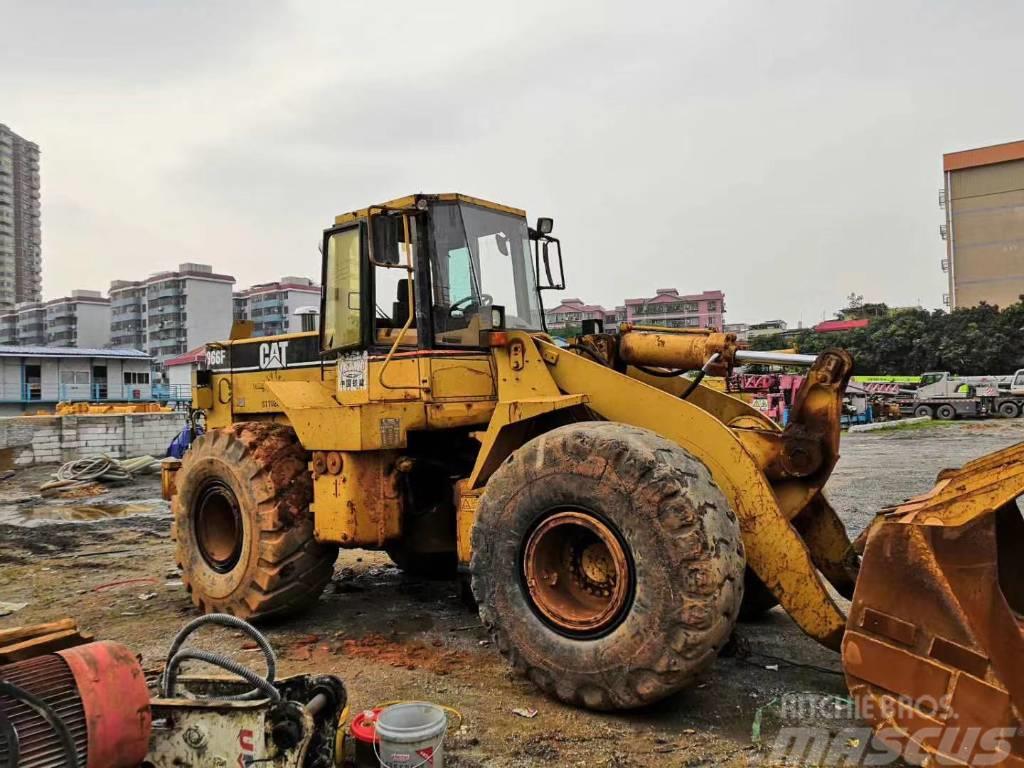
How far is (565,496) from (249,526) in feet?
8.77

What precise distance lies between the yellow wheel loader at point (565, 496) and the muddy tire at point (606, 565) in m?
0.01

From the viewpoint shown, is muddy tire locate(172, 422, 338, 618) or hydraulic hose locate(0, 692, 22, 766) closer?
hydraulic hose locate(0, 692, 22, 766)

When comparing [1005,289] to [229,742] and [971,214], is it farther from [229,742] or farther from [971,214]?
[229,742]

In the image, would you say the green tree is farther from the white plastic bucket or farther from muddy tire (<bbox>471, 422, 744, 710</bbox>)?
the white plastic bucket

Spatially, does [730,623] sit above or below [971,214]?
below

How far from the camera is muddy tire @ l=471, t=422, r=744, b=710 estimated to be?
354 cm

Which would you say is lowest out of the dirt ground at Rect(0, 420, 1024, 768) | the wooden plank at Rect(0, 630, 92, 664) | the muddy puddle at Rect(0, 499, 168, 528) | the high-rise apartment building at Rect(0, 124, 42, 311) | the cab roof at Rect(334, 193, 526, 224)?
the dirt ground at Rect(0, 420, 1024, 768)

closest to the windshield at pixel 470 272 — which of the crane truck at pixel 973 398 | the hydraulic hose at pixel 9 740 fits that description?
the hydraulic hose at pixel 9 740

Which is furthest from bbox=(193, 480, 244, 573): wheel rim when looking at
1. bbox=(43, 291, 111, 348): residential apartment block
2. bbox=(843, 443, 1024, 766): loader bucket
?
bbox=(43, 291, 111, 348): residential apartment block

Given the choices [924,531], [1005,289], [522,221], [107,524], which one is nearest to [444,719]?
[924,531]

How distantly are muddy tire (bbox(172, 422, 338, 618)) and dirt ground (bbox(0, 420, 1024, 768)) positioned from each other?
310mm

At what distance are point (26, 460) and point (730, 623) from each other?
1853cm

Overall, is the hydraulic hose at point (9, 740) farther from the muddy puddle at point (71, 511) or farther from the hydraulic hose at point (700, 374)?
the muddy puddle at point (71, 511)

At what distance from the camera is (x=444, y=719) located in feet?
10.7
